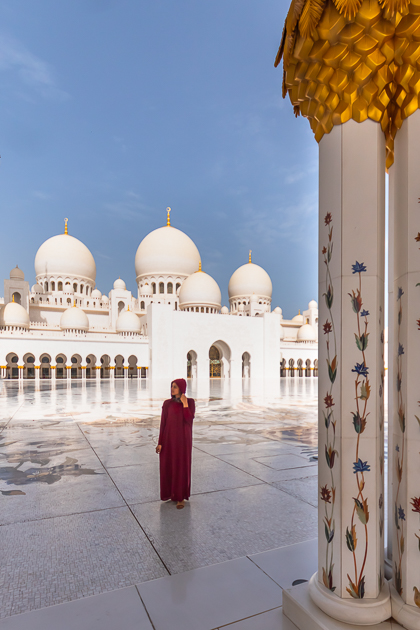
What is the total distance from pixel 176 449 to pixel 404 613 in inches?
73.4

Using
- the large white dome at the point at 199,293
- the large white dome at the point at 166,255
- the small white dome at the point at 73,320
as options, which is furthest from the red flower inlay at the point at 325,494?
the large white dome at the point at 166,255

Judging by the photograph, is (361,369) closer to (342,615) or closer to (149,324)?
(342,615)

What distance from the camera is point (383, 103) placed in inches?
67.9

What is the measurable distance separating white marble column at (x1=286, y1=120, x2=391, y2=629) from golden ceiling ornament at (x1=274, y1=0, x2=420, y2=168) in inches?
4.2

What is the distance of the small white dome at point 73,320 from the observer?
2856 cm

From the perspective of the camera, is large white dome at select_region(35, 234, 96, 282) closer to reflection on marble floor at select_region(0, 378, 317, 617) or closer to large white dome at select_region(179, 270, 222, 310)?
large white dome at select_region(179, 270, 222, 310)

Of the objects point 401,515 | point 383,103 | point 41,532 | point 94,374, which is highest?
point 383,103

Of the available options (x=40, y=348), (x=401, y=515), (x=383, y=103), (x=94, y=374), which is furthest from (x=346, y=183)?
(x=94, y=374)

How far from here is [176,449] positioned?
10.2 ft

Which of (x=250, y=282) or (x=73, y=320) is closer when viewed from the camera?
(x=73, y=320)

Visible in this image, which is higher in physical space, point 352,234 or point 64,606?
point 352,234

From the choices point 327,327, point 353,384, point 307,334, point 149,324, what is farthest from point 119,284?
point 353,384

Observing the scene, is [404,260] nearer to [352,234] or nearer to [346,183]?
[352,234]

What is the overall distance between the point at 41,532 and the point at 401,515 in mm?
2324
